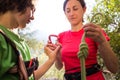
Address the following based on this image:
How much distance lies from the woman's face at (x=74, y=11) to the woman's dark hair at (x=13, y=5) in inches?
17.2

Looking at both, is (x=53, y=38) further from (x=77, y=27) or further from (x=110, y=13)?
(x=110, y=13)

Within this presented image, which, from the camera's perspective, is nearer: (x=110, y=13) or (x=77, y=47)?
(x=77, y=47)

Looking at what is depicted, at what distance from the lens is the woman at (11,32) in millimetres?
815

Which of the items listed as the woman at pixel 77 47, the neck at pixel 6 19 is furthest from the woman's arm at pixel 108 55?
the neck at pixel 6 19

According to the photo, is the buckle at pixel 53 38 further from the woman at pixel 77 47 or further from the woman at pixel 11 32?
the woman at pixel 11 32

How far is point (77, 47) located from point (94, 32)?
0.53 ft

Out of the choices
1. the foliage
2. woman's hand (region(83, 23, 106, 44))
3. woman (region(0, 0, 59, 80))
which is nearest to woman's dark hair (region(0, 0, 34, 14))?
woman (region(0, 0, 59, 80))

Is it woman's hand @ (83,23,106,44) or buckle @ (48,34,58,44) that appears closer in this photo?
woman's hand @ (83,23,106,44)

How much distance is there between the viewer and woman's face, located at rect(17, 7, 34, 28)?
94cm

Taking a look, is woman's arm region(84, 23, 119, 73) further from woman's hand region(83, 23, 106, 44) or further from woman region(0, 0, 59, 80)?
woman region(0, 0, 59, 80)

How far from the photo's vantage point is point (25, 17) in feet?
3.13

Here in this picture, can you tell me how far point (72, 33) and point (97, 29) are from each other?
228 millimetres

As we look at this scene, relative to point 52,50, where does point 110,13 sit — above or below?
below

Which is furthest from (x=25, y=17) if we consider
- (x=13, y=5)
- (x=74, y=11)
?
(x=74, y=11)
